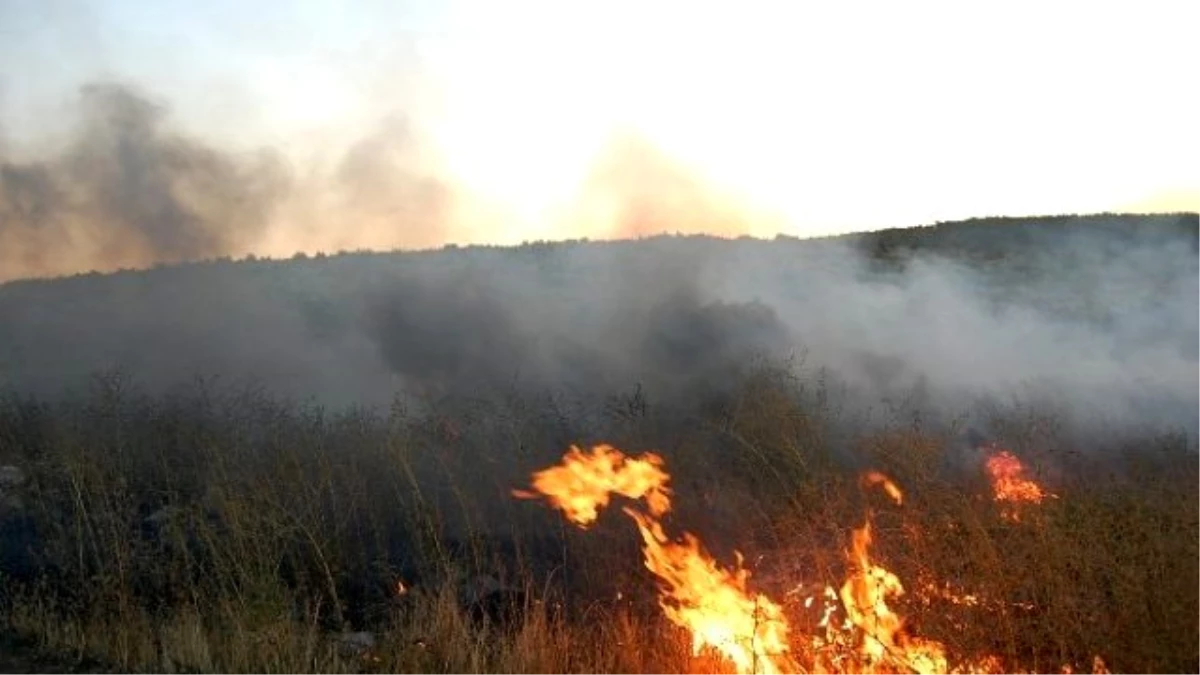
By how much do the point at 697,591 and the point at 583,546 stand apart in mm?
2037

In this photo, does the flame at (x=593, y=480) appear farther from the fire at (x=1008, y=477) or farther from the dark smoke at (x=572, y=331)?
the dark smoke at (x=572, y=331)

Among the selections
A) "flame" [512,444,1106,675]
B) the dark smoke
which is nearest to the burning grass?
"flame" [512,444,1106,675]

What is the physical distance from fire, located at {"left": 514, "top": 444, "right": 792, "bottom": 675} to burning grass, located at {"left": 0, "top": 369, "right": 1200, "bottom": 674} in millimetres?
17

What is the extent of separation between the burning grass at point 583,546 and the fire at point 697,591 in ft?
0.06

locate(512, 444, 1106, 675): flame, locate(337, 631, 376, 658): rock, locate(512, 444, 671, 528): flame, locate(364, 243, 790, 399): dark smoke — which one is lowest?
locate(337, 631, 376, 658): rock

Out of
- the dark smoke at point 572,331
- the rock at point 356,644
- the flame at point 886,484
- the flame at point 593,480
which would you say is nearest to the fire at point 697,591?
the flame at point 593,480

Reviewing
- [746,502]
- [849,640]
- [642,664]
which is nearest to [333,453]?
[746,502]

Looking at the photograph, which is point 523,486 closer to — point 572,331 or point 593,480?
point 593,480

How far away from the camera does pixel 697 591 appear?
196 inches

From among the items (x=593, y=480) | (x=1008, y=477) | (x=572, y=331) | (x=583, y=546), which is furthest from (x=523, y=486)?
(x=572, y=331)

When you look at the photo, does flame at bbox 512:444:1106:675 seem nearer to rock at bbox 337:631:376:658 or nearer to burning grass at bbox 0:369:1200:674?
burning grass at bbox 0:369:1200:674

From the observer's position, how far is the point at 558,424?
9.68m

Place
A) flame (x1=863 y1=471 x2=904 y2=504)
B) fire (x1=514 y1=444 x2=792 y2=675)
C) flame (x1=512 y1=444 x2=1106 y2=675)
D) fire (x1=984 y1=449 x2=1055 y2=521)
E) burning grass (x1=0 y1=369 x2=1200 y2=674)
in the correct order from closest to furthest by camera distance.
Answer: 1. burning grass (x1=0 y1=369 x2=1200 y2=674)
2. flame (x1=512 y1=444 x2=1106 y2=675)
3. fire (x1=514 y1=444 x2=792 y2=675)
4. flame (x1=863 y1=471 x2=904 y2=504)
5. fire (x1=984 y1=449 x2=1055 y2=521)

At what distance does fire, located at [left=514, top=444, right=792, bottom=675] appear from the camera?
461 centimetres
